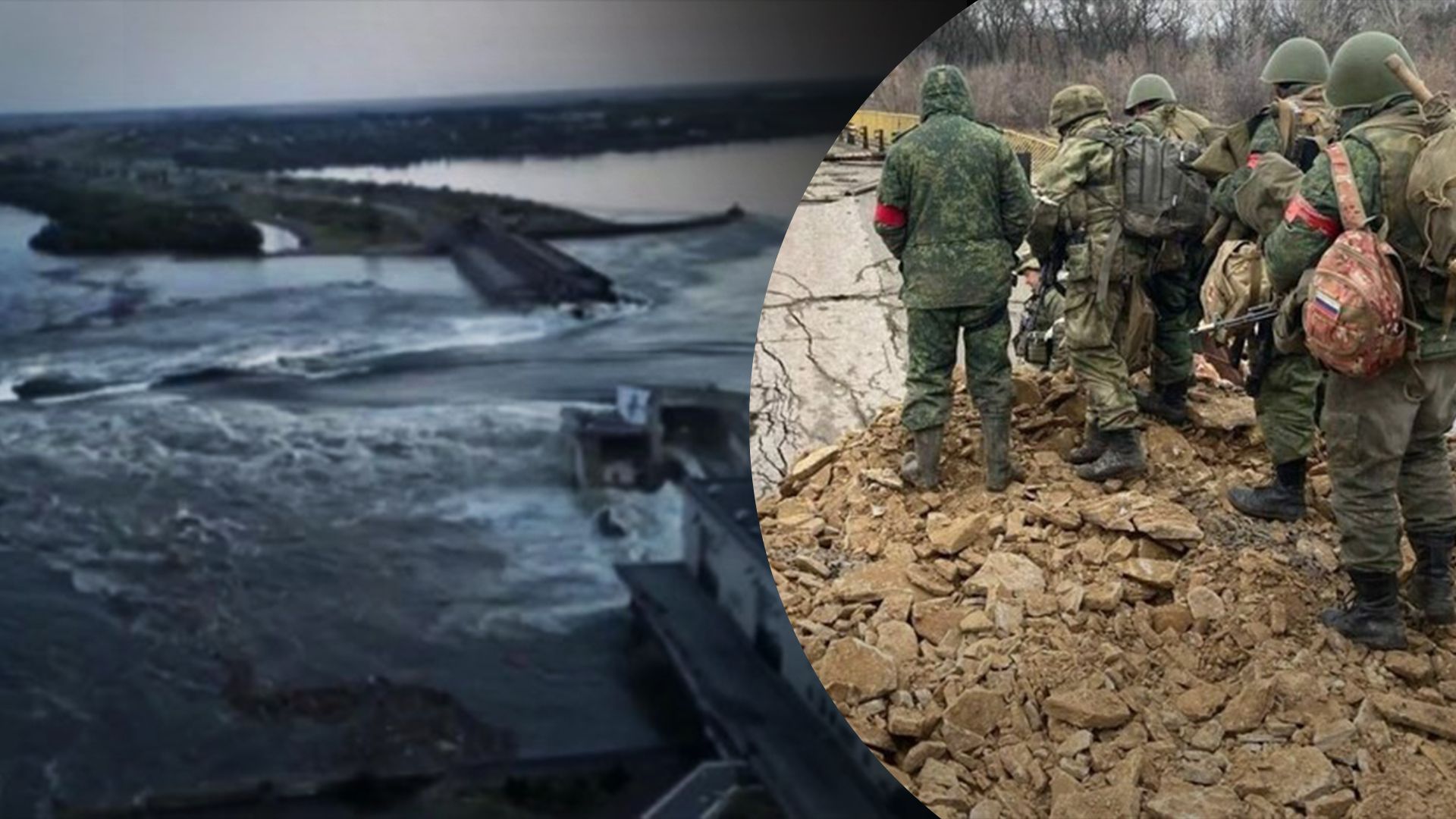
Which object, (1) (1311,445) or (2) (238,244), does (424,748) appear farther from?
(1) (1311,445)

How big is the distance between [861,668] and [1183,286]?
1.16 m

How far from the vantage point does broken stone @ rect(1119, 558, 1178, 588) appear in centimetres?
284

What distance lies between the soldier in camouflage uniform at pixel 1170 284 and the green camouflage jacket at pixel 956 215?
0.30 meters

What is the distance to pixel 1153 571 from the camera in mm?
2850

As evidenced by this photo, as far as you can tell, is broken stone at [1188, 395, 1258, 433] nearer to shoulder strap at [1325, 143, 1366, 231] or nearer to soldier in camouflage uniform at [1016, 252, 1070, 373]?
soldier in camouflage uniform at [1016, 252, 1070, 373]

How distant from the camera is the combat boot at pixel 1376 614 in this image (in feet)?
9.04

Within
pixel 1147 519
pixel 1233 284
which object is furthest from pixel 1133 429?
pixel 1233 284

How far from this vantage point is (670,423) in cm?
226

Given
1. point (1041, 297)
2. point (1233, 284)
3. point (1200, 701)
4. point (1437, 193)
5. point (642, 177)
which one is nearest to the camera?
point (642, 177)

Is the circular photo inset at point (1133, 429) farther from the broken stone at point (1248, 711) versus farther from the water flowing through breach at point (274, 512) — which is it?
the water flowing through breach at point (274, 512)

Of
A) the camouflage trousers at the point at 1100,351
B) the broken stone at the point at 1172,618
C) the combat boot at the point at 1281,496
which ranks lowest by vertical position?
the broken stone at the point at 1172,618

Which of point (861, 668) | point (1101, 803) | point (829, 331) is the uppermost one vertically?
point (829, 331)

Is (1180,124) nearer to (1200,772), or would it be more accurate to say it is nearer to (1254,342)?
(1254,342)

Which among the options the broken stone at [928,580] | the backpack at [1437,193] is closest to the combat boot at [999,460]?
the broken stone at [928,580]
